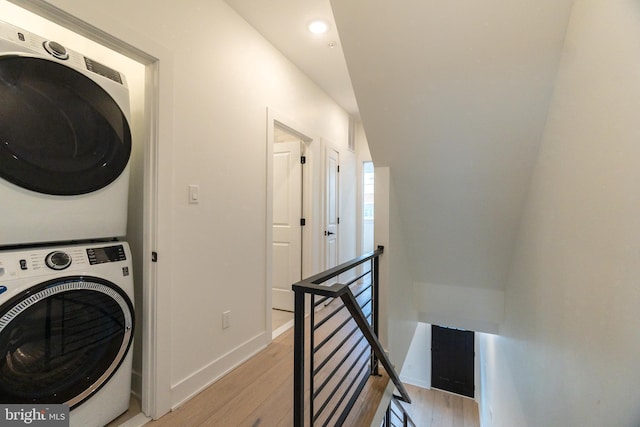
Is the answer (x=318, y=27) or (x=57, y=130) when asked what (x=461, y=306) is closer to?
(x=318, y=27)

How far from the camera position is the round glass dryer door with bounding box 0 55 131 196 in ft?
3.71

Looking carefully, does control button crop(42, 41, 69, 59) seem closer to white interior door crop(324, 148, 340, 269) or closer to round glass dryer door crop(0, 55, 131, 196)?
round glass dryer door crop(0, 55, 131, 196)

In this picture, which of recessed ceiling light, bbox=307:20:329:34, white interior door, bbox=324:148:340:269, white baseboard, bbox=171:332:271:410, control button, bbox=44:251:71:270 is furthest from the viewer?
white interior door, bbox=324:148:340:269

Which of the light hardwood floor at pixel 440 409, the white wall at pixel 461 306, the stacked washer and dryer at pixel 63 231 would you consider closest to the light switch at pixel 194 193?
the stacked washer and dryer at pixel 63 231

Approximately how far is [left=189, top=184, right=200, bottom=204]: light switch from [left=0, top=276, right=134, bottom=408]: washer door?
0.62 metres

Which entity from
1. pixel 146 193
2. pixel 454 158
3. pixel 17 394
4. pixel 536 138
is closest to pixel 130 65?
pixel 146 193

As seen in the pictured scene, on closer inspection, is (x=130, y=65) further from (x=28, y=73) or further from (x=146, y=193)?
(x=146, y=193)

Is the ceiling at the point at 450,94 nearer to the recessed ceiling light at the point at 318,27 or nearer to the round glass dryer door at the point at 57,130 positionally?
the recessed ceiling light at the point at 318,27

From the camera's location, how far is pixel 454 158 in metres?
2.11

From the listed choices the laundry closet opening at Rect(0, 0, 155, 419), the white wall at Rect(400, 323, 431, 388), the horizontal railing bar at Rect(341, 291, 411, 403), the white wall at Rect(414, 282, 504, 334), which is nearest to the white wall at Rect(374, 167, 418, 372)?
the horizontal railing bar at Rect(341, 291, 411, 403)

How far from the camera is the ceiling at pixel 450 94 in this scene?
143cm

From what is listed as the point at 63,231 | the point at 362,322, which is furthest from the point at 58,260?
the point at 362,322

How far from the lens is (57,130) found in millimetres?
1273

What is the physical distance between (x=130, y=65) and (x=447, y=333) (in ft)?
20.7
